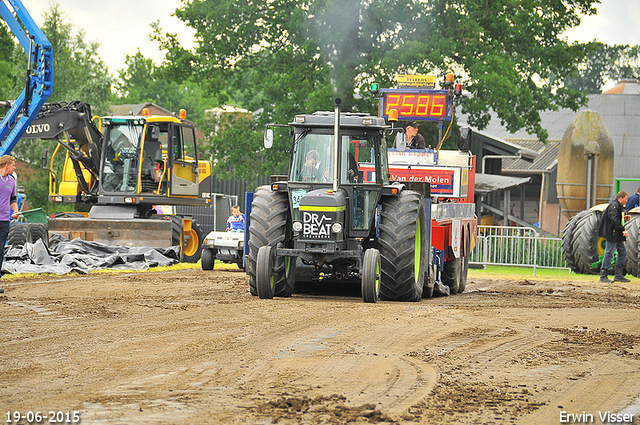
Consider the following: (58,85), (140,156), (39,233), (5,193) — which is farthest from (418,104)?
(58,85)

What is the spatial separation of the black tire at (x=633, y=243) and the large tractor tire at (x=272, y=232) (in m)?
10.8

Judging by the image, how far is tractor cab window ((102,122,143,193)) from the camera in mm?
20953

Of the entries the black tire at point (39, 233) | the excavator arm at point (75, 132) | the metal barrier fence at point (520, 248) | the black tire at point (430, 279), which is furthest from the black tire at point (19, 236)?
the metal barrier fence at point (520, 248)

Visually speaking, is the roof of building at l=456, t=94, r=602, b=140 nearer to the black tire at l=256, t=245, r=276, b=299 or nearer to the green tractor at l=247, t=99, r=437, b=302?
the green tractor at l=247, t=99, r=437, b=302

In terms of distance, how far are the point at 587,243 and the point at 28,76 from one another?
43.5ft

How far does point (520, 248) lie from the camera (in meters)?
23.5

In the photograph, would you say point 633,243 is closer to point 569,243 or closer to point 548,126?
point 569,243

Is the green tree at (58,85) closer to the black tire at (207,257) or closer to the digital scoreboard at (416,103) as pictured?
the black tire at (207,257)

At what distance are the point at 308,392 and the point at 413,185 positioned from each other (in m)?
8.34

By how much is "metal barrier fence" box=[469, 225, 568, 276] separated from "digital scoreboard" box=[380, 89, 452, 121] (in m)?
7.24

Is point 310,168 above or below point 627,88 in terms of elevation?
below

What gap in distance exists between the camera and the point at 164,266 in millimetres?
19547

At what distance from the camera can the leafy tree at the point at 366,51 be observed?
2866 cm

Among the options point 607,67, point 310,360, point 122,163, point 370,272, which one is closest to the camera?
point 310,360
